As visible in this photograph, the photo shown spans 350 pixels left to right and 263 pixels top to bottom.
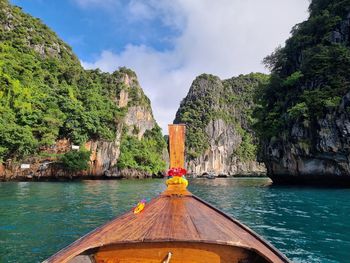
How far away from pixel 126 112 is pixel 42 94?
53.3 feet

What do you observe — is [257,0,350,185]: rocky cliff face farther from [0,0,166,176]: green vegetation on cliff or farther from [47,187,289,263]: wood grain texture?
[0,0,166,176]: green vegetation on cliff

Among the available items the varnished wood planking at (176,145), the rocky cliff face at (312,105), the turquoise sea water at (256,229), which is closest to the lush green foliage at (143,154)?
the rocky cliff face at (312,105)

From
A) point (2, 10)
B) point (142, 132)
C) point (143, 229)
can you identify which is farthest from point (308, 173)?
point (2, 10)

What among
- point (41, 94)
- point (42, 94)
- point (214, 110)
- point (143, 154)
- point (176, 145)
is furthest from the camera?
point (214, 110)

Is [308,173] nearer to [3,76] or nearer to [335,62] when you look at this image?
[335,62]

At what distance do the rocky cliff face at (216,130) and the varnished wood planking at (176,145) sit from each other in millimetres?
72828

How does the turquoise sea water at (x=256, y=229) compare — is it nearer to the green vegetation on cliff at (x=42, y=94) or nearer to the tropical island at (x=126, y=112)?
the tropical island at (x=126, y=112)

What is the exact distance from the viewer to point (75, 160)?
3212cm

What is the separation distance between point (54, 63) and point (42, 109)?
36.7ft

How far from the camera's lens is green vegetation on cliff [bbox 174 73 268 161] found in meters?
81.8

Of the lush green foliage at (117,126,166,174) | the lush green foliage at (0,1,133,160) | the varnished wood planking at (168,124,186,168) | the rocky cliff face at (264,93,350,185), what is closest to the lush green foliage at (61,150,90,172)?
the lush green foliage at (0,1,133,160)

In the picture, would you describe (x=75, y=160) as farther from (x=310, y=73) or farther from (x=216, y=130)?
(x=216, y=130)

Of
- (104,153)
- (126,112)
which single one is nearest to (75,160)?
(104,153)

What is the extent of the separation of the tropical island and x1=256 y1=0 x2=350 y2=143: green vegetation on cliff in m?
0.08
